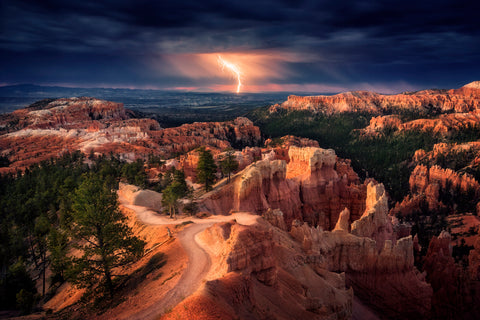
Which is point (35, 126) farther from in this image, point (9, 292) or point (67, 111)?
point (9, 292)

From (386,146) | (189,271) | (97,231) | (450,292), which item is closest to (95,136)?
(97,231)

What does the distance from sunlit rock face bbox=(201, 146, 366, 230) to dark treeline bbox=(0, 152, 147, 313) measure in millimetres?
15685

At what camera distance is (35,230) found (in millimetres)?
36125

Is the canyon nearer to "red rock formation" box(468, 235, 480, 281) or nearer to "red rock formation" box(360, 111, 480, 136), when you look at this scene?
"red rock formation" box(468, 235, 480, 281)

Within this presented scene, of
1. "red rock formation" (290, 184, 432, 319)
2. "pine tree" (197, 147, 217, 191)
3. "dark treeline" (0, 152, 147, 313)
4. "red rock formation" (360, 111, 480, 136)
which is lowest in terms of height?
"dark treeline" (0, 152, 147, 313)

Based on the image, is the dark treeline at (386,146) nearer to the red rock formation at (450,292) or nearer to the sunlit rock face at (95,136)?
the sunlit rock face at (95,136)

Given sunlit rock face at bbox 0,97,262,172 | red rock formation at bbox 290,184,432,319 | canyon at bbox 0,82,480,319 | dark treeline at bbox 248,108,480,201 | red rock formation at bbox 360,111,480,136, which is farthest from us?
red rock formation at bbox 360,111,480,136

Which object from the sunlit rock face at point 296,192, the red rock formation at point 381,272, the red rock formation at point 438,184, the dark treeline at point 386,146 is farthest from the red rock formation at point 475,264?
the dark treeline at point 386,146

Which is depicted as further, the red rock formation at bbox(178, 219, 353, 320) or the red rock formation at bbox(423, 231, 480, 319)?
the red rock formation at bbox(423, 231, 480, 319)

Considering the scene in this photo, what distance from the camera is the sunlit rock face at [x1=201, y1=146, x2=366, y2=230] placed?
37031mm

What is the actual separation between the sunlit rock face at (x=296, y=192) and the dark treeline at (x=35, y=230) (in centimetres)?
1569

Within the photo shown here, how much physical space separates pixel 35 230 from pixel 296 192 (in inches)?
1381

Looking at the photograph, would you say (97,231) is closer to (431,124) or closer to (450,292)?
(450,292)

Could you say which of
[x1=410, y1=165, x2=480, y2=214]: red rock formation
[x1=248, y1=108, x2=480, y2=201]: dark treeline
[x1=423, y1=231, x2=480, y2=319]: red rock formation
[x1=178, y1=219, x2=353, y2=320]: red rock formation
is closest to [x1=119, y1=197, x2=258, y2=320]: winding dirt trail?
[x1=178, y1=219, x2=353, y2=320]: red rock formation
